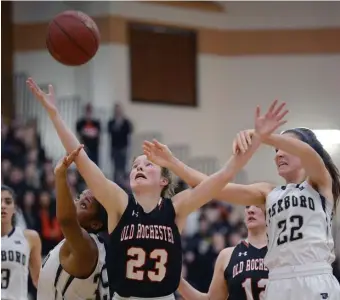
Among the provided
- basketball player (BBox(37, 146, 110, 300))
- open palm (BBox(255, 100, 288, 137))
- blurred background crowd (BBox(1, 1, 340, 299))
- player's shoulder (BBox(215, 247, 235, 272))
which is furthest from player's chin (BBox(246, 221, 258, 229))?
blurred background crowd (BBox(1, 1, 340, 299))

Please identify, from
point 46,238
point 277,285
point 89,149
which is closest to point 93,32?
point 277,285

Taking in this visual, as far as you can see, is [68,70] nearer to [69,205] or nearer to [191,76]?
[191,76]

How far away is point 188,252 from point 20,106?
6080mm

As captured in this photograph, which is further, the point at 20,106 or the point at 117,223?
the point at 20,106

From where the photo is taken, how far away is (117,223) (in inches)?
206

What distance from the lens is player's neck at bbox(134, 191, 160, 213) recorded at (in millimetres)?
5305

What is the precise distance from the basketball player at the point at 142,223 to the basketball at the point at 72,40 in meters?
0.74

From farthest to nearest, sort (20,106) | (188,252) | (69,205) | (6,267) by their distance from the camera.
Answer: (20,106)
(188,252)
(6,267)
(69,205)

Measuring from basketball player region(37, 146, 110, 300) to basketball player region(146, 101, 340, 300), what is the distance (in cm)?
53

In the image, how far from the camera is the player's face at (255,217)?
6.25 metres

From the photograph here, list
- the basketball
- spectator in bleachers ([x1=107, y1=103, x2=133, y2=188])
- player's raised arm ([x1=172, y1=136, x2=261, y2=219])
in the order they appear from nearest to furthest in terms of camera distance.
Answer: player's raised arm ([x1=172, y1=136, x2=261, y2=219]) → the basketball → spectator in bleachers ([x1=107, y1=103, x2=133, y2=188])

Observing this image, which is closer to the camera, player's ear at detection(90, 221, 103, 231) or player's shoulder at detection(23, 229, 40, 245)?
player's ear at detection(90, 221, 103, 231)

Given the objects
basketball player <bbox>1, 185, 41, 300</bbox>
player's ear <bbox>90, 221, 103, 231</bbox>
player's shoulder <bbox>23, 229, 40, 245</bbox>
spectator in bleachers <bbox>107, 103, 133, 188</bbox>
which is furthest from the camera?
spectator in bleachers <bbox>107, 103, 133, 188</bbox>

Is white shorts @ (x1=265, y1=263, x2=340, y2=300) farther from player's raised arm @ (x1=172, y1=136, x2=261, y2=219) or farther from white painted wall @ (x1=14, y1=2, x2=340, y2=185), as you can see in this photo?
white painted wall @ (x1=14, y1=2, x2=340, y2=185)
